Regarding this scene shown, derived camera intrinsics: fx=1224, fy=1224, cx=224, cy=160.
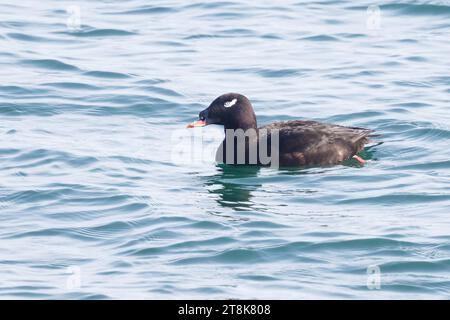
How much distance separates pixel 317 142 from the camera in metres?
13.0

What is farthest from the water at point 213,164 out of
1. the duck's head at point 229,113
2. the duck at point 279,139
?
the duck's head at point 229,113

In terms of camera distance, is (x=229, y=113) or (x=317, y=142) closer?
(x=317, y=142)

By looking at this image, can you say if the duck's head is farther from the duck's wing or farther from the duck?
the duck's wing

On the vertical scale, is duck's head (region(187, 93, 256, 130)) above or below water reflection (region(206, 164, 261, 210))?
above

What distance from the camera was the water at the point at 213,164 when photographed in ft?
31.6

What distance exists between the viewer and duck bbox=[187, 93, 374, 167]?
42.7 ft

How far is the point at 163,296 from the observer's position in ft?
29.6

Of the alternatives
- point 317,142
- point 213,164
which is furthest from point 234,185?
point 317,142

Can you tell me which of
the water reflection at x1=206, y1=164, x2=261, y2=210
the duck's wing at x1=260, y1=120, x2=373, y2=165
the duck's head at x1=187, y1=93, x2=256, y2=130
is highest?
the duck's head at x1=187, y1=93, x2=256, y2=130

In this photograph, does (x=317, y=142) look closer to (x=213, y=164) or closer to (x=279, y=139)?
(x=279, y=139)

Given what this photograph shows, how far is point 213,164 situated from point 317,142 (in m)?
1.17

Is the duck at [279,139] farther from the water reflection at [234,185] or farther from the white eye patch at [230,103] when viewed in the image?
the water reflection at [234,185]

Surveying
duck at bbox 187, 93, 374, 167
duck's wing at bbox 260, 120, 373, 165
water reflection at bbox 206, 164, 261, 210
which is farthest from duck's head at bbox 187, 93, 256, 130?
water reflection at bbox 206, 164, 261, 210

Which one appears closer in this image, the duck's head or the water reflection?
the water reflection
